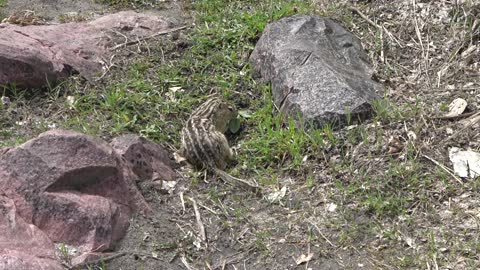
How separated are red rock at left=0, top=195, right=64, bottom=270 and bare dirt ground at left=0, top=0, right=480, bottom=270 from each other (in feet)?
1.48

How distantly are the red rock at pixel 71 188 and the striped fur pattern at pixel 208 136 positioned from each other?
86 cm

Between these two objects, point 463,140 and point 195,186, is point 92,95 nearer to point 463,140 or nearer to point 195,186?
point 195,186

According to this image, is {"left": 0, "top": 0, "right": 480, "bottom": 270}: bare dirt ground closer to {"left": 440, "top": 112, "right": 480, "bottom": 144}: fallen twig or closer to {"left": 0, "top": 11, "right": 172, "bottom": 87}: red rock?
{"left": 440, "top": 112, "right": 480, "bottom": 144}: fallen twig

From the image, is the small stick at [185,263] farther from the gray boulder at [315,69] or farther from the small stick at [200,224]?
the gray boulder at [315,69]

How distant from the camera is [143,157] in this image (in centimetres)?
603

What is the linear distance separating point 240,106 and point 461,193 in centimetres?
242

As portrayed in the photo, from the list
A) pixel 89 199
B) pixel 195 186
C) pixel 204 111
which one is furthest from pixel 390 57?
pixel 89 199

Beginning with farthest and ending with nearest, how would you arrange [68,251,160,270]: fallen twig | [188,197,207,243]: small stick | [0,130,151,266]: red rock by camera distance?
[188,197,207,243]: small stick → [0,130,151,266]: red rock → [68,251,160,270]: fallen twig

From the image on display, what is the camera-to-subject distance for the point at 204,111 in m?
6.76

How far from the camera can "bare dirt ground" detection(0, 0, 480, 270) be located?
5.25m

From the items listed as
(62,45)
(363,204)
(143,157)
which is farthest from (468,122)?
(62,45)

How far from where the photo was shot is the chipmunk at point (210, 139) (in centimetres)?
624

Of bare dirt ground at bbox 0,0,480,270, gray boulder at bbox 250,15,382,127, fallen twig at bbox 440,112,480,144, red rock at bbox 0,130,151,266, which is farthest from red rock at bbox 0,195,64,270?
fallen twig at bbox 440,112,480,144

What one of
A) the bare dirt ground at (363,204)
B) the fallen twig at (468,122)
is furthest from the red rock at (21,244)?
the fallen twig at (468,122)
